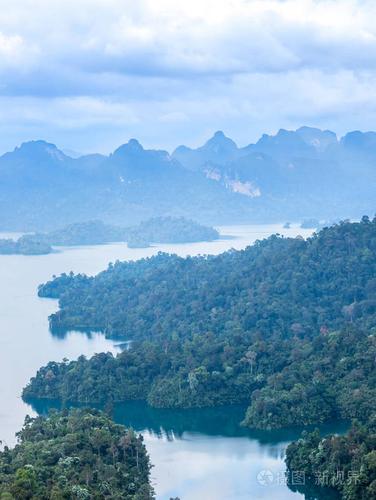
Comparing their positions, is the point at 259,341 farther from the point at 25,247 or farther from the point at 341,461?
the point at 25,247

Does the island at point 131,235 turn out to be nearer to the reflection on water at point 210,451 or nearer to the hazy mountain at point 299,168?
the hazy mountain at point 299,168

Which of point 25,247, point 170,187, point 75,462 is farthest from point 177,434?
point 170,187

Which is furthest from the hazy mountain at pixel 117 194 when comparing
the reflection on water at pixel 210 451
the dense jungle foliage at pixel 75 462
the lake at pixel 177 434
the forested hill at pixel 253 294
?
the dense jungle foliage at pixel 75 462

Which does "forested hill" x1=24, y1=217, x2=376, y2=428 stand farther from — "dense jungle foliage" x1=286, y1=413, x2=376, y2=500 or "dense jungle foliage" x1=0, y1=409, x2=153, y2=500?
"dense jungle foliage" x1=0, y1=409, x2=153, y2=500

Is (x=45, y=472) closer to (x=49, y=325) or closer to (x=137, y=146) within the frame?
(x=49, y=325)

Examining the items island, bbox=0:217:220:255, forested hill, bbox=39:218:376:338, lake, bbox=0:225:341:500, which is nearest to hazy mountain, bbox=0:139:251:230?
island, bbox=0:217:220:255

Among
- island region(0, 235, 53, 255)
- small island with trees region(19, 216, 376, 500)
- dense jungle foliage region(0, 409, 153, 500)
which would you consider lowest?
dense jungle foliage region(0, 409, 153, 500)
